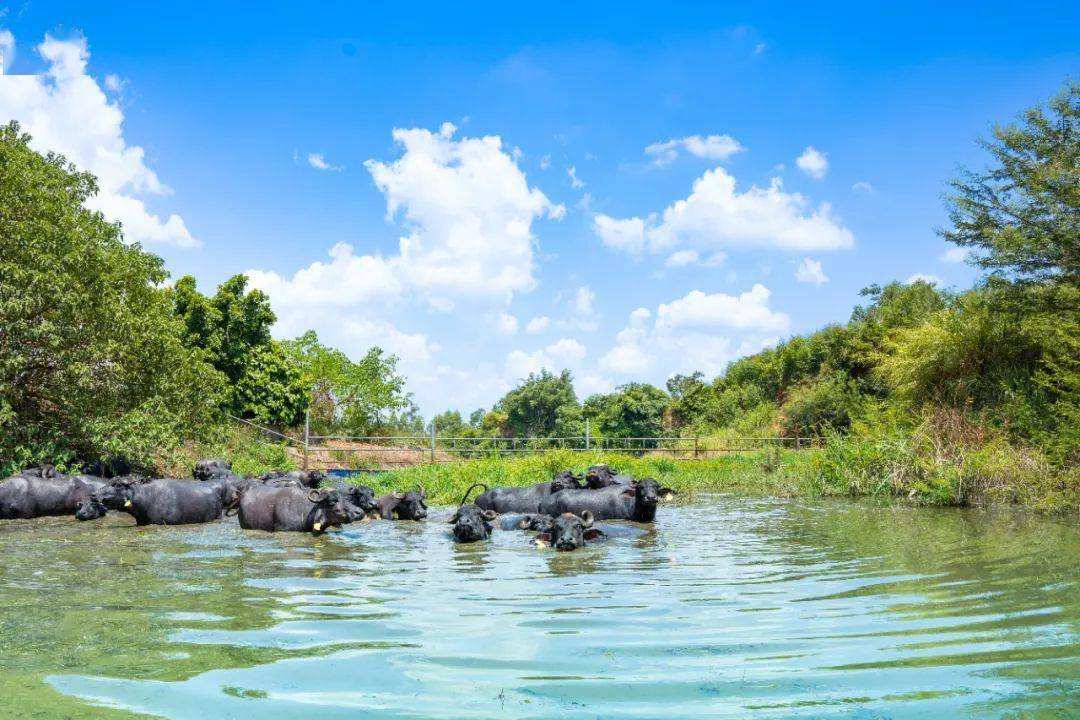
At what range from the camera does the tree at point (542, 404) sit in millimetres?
44031

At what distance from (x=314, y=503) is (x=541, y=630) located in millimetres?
6901

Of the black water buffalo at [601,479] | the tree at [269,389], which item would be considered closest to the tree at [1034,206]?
the black water buffalo at [601,479]

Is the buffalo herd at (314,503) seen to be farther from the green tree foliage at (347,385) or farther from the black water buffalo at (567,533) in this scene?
the green tree foliage at (347,385)

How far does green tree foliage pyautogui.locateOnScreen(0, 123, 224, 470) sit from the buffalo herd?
285 centimetres

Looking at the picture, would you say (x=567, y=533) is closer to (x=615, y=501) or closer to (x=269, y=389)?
(x=615, y=501)

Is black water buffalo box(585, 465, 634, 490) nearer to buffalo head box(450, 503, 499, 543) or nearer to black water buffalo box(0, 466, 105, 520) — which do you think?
buffalo head box(450, 503, 499, 543)

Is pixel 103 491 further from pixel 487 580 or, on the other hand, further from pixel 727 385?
pixel 727 385

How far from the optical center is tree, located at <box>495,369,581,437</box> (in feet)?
144

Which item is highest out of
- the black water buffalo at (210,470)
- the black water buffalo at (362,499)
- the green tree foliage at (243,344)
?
the green tree foliage at (243,344)

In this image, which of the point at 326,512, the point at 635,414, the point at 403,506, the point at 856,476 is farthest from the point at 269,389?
the point at 856,476

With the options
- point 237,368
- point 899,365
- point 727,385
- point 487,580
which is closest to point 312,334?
point 237,368

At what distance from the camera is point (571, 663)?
436 cm

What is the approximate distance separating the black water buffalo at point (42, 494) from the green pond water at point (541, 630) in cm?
454

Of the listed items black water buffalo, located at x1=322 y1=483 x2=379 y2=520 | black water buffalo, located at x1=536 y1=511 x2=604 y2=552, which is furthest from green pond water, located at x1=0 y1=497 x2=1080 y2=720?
black water buffalo, located at x1=322 y1=483 x2=379 y2=520
